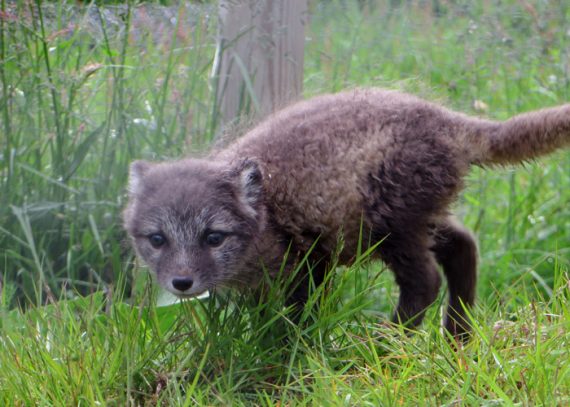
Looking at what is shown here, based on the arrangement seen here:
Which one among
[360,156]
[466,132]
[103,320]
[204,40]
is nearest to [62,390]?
[103,320]

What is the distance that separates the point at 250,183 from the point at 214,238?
29 centimetres

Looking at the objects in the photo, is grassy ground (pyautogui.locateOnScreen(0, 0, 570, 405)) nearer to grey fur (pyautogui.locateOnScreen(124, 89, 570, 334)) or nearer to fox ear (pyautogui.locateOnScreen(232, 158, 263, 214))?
grey fur (pyautogui.locateOnScreen(124, 89, 570, 334))

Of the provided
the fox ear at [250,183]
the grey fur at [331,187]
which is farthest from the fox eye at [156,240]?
the fox ear at [250,183]

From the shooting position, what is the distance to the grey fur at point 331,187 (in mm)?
4188

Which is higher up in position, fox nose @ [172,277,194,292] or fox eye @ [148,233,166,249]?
fox eye @ [148,233,166,249]

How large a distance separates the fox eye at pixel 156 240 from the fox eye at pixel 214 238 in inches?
7.5

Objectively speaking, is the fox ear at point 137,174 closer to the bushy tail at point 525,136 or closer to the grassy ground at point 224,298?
the grassy ground at point 224,298

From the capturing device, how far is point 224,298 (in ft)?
13.6

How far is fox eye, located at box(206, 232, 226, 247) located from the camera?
13.7 ft

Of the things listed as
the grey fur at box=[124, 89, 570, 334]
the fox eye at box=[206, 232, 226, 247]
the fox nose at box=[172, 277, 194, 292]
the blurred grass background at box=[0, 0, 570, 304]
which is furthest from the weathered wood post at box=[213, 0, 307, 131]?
the fox nose at box=[172, 277, 194, 292]

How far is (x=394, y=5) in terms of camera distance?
21.1ft

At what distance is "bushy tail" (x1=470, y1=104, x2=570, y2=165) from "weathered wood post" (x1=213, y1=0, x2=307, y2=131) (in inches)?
55.9

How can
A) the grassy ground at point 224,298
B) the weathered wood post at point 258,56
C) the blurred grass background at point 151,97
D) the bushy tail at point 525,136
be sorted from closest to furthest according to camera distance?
1. the grassy ground at point 224,298
2. the bushy tail at point 525,136
3. the blurred grass background at point 151,97
4. the weathered wood post at point 258,56

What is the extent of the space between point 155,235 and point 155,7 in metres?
1.94
